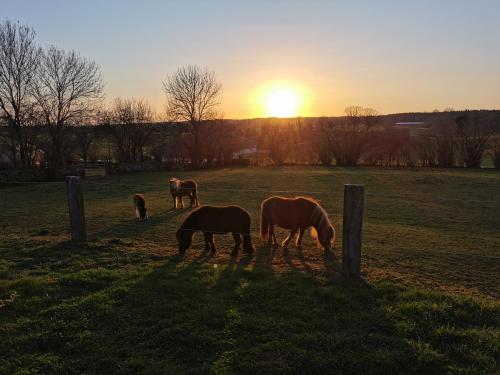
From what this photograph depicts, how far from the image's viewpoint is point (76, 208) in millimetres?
8008

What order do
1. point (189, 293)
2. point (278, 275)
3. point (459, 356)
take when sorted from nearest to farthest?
point (459, 356)
point (189, 293)
point (278, 275)

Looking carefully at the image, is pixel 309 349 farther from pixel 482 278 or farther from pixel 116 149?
pixel 116 149

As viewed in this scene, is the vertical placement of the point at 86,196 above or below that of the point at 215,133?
below

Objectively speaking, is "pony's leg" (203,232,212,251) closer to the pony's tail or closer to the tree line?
the pony's tail

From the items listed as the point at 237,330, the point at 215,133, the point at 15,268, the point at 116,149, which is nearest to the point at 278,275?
the point at 237,330

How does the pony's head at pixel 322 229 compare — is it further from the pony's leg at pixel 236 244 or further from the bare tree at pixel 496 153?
the bare tree at pixel 496 153

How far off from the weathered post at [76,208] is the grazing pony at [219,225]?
2258 mm

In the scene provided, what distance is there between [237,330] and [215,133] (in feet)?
120

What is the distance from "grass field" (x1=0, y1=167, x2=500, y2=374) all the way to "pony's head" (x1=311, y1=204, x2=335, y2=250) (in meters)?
0.31

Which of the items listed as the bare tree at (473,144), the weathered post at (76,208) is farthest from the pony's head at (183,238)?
the bare tree at (473,144)

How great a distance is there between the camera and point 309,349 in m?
3.63

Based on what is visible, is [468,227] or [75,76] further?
[75,76]

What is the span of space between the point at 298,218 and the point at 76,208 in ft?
14.9

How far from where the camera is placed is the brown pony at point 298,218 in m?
7.56
